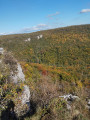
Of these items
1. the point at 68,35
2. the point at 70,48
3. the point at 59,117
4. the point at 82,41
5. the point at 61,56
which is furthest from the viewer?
the point at 68,35

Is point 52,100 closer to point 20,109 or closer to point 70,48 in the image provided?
point 20,109

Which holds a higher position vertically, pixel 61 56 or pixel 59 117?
pixel 59 117

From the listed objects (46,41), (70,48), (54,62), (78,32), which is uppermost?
(78,32)

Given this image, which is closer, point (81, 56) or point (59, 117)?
point (59, 117)

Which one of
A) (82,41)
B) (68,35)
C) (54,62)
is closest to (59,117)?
(54,62)

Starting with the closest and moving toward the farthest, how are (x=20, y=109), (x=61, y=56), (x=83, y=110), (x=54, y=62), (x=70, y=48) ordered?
(x=20, y=109) → (x=83, y=110) → (x=54, y=62) → (x=61, y=56) → (x=70, y=48)

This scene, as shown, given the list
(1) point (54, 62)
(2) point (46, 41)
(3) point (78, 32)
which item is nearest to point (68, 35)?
(3) point (78, 32)

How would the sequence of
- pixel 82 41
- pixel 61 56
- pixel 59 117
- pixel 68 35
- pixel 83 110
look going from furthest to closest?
pixel 68 35 < pixel 82 41 < pixel 61 56 < pixel 83 110 < pixel 59 117

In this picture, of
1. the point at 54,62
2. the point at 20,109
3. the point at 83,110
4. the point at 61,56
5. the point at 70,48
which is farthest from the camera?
the point at 70,48

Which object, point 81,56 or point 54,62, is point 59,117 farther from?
point 81,56
